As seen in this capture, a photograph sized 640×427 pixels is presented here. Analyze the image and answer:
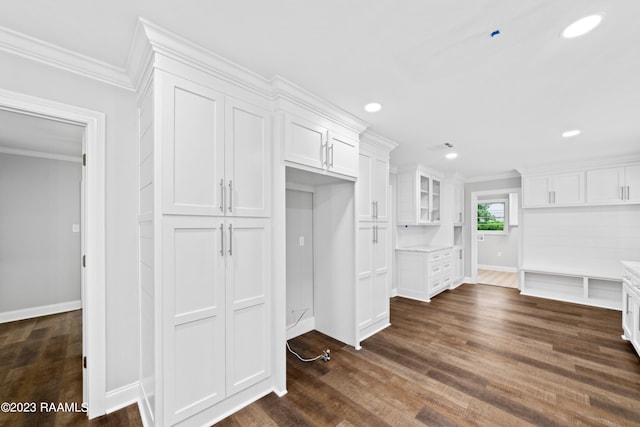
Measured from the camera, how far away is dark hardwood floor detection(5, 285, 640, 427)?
1871 mm

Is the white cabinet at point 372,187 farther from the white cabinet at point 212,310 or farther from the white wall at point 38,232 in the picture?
the white wall at point 38,232

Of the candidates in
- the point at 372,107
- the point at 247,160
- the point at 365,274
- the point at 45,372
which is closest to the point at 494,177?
the point at 365,274

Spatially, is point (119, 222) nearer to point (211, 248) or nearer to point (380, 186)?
point (211, 248)

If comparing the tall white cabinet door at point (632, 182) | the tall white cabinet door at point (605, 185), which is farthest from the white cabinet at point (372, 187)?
the tall white cabinet door at point (632, 182)

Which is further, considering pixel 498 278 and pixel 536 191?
pixel 498 278

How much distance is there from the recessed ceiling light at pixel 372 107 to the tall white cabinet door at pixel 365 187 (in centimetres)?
59

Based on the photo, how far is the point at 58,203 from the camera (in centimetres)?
395

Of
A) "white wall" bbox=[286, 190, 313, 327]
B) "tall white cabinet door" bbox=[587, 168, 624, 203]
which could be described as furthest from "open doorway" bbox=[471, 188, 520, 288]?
"white wall" bbox=[286, 190, 313, 327]

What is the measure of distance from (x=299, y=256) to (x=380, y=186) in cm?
135

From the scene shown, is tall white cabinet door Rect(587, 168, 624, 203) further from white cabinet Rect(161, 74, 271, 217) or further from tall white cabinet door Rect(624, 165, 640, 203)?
white cabinet Rect(161, 74, 271, 217)

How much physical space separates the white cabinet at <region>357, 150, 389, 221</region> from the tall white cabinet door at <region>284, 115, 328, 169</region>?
713mm

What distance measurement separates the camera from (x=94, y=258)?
1845 mm

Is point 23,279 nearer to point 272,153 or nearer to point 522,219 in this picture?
point 272,153

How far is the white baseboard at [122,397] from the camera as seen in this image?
74.7 inches
